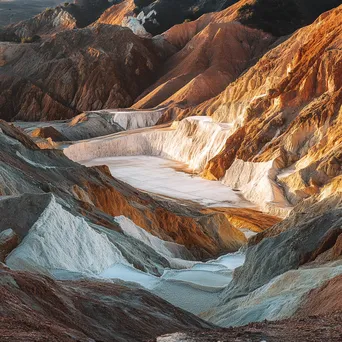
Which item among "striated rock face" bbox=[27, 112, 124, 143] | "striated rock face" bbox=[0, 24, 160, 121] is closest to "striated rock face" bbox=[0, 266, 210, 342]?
"striated rock face" bbox=[27, 112, 124, 143]

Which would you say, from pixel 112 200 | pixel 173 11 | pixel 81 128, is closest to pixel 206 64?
pixel 81 128

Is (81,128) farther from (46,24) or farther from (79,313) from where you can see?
(79,313)

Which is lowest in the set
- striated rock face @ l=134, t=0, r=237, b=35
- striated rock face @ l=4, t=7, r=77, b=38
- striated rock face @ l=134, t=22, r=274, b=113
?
striated rock face @ l=134, t=22, r=274, b=113

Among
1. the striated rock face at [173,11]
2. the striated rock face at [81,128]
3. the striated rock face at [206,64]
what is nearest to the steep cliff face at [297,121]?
the striated rock face at [206,64]

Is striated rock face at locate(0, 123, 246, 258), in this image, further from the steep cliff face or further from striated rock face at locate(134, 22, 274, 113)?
striated rock face at locate(134, 22, 274, 113)

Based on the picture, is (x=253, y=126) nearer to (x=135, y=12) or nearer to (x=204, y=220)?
(x=204, y=220)

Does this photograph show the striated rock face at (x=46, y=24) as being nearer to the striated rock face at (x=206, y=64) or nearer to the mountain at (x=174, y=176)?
the mountain at (x=174, y=176)
